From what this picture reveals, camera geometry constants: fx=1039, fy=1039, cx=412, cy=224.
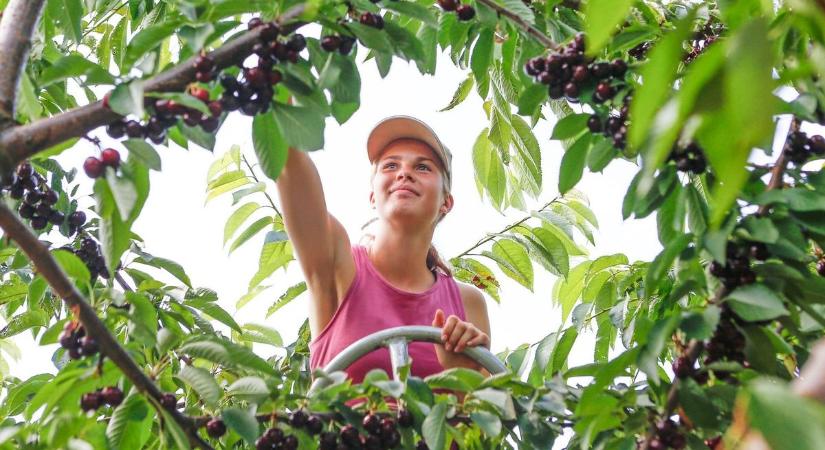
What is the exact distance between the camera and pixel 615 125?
1.95m

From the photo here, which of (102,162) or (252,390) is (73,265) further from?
(252,390)

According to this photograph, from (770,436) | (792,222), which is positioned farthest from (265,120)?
(770,436)

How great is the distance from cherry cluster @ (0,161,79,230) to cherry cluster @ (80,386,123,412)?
58 cm

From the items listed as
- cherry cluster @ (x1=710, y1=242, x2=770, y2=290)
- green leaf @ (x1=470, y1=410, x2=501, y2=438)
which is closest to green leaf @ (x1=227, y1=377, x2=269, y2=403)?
green leaf @ (x1=470, y1=410, x2=501, y2=438)

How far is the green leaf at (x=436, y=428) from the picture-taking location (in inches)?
70.9

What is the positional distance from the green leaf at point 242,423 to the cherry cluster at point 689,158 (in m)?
0.88

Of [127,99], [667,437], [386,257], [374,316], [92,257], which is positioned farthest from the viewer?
[386,257]

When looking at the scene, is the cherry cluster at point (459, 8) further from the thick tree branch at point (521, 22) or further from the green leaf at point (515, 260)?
the green leaf at point (515, 260)

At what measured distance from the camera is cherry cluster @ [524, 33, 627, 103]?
76.7 inches

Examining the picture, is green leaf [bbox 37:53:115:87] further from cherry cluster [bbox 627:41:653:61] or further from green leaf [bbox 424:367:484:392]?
cherry cluster [bbox 627:41:653:61]

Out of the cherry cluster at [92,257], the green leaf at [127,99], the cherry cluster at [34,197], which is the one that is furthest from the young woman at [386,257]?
the green leaf at [127,99]

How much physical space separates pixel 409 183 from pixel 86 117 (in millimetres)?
1742

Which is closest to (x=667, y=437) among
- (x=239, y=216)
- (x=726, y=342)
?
(x=726, y=342)

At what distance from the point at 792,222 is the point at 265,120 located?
37.4 inches
